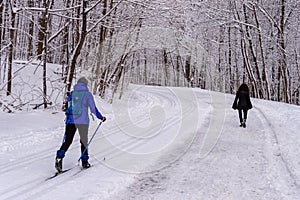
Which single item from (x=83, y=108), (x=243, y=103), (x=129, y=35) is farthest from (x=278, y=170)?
(x=129, y=35)

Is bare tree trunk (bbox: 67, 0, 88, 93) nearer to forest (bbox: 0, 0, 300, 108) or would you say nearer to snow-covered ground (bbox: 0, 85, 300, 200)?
forest (bbox: 0, 0, 300, 108)

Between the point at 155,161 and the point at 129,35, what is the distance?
12013mm

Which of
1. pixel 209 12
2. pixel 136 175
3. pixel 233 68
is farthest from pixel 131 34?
pixel 233 68

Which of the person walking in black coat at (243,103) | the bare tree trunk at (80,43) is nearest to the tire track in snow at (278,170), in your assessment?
the person walking in black coat at (243,103)

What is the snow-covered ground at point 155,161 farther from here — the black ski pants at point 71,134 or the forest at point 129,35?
the forest at point 129,35

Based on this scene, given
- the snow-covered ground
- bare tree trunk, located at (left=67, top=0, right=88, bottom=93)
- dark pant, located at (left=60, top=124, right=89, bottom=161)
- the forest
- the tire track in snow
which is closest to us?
the snow-covered ground

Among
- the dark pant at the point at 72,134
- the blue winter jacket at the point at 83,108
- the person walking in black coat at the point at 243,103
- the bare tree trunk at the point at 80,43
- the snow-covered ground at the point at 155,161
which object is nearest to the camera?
the snow-covered ground at the point at 155,161

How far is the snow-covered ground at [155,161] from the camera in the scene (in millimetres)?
5676

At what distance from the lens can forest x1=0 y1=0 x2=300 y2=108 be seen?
46.8ft

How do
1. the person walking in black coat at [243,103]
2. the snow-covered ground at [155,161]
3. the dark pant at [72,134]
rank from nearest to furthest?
1. the snow-covered ground at [155,161]
2. the dark pant at [72,134]
3. the person walking in black coat at [243,103]

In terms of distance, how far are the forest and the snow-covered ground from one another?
418 centimetres

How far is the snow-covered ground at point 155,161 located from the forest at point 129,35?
4175 mm

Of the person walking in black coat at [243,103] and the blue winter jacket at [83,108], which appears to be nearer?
the blue winter jacket at [83,108]

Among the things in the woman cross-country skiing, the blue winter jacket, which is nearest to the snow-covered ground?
the woman cross-country skiing
